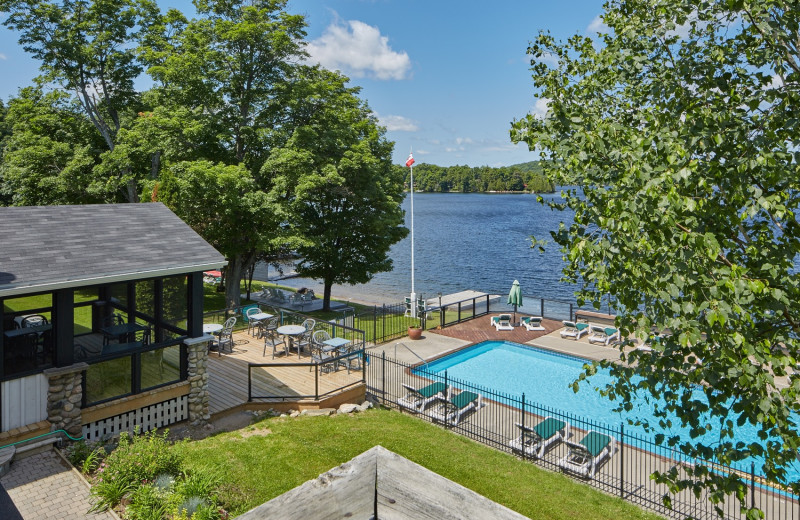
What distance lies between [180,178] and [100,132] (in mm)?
11992

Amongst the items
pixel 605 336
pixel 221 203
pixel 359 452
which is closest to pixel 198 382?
pixel 359 452

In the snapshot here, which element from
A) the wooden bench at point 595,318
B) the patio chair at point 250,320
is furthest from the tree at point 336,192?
the wooden bench at point 595,318

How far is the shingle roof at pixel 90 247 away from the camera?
29.3 feet

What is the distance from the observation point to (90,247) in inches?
407

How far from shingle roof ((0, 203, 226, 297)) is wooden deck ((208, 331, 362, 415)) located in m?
3.43

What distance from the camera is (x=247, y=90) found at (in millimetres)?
24344

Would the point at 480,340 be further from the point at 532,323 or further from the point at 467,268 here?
the point at 467,268

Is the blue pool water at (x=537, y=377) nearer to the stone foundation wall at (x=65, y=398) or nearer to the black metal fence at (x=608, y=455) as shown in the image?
the black metal fence at (x=608, y=455)

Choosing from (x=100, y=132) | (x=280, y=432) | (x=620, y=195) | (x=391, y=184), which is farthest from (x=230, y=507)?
(x=100, y=132)

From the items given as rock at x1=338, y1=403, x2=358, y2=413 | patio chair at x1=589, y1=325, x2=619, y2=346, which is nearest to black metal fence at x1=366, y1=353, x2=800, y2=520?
rock at x1=338, y1=403, x2=358, y2=413

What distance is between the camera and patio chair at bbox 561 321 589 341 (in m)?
22.2

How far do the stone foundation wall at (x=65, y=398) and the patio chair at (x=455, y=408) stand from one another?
26.0 feet

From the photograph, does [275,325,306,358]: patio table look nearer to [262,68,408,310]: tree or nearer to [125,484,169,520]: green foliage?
[262,68,408,310]: tree

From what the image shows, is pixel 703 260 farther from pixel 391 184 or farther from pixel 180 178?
pixel 391 184
